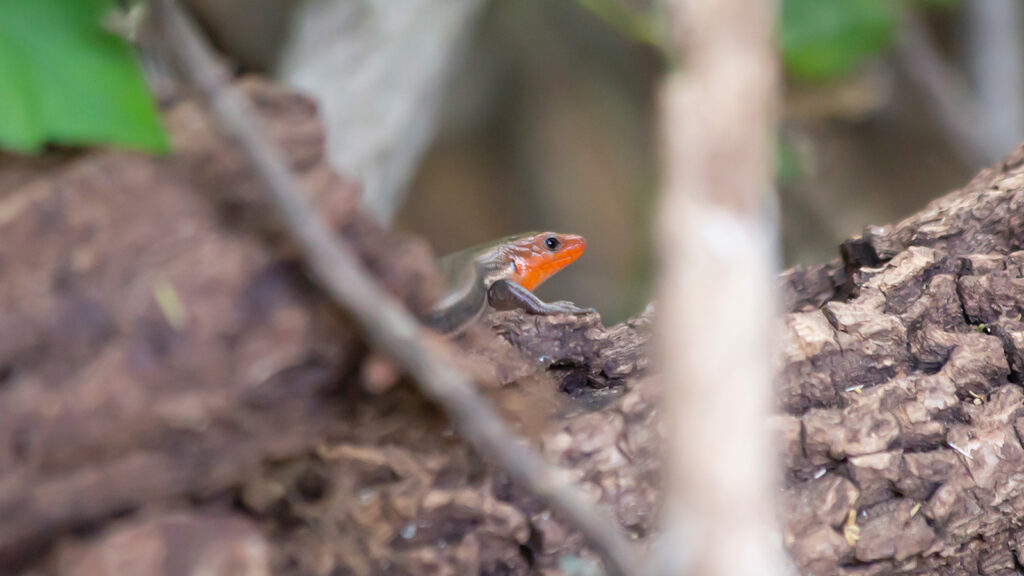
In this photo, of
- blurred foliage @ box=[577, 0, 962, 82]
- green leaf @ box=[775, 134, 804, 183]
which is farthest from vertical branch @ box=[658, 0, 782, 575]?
green leaf @ box=[775, 134, 804, 183]

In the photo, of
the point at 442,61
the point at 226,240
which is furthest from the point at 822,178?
the point at 226,240

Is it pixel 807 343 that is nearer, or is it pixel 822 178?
pixel 807 343

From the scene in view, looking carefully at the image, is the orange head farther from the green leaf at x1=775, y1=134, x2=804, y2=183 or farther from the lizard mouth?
the green leaf at x1=775, y1=134, x2=804, y2=183

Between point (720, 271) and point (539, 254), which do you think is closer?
point (720, 271)

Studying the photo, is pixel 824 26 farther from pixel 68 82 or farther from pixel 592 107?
pixel 68 82

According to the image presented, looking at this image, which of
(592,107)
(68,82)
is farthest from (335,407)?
(592,107)

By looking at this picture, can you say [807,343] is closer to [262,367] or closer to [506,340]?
[506,340]
